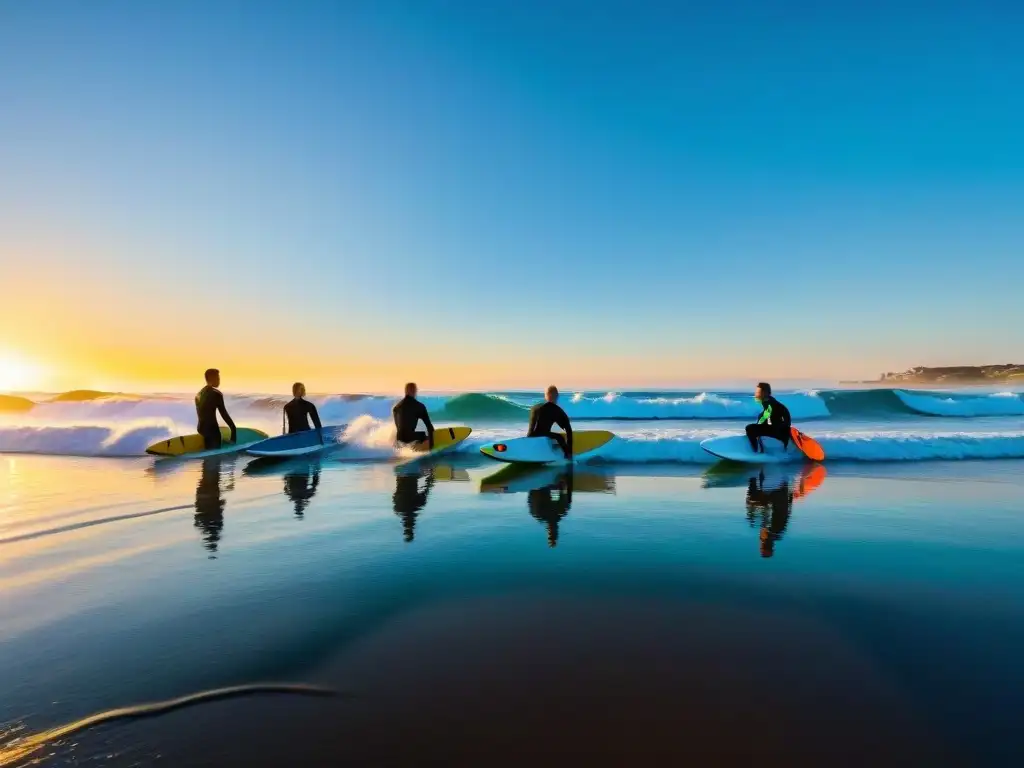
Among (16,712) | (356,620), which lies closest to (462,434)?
(356,620)

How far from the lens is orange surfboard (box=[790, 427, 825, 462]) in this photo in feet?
40.0

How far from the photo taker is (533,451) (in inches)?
456

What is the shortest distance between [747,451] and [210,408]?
1316 centimetres

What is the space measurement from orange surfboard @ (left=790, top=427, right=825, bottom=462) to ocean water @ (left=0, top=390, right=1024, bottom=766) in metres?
2.97

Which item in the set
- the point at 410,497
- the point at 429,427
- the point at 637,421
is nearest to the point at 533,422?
the point at 429,427

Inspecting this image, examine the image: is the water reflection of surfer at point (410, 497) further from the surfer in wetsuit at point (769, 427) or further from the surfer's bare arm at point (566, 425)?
the surfer in wetsuit at point (769, 427)

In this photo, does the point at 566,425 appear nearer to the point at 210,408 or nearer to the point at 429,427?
the point at 429,427

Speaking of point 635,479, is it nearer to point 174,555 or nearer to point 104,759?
point 174,555

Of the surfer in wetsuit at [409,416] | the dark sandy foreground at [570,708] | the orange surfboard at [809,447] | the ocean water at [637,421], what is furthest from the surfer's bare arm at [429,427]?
the dark sandy foreground at [570,708]

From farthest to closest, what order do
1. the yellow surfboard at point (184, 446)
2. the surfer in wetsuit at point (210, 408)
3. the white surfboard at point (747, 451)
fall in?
the yellow surfboard at point (184, 446) < the surfer in wetsuit at point (210, 408) < the white surfboard at point (747, 451)

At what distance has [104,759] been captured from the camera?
2.56 m

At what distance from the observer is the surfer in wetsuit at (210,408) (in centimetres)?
1327

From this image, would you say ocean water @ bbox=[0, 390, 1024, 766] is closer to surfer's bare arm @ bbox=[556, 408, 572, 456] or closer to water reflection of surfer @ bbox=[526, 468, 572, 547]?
water reflection of surfer @ bbox=[526, 468, 572, 547]

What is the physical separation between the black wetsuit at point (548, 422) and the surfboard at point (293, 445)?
6030 mm
